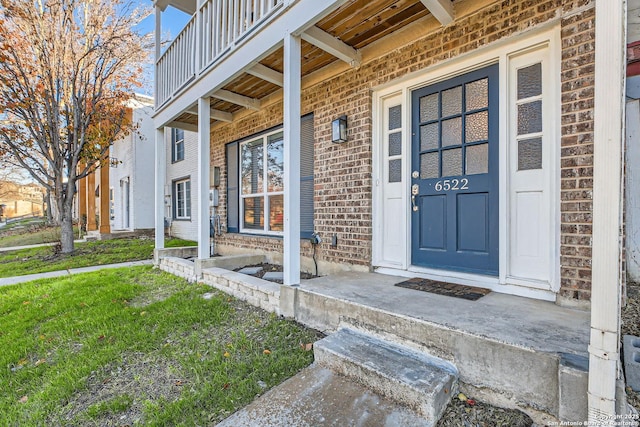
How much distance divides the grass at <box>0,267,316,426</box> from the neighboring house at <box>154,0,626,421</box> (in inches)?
32.5

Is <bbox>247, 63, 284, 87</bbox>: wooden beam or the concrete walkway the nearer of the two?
<bbox>247, 63, 284, 87</bbox>: wooden beam

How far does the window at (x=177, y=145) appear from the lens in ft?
33.5

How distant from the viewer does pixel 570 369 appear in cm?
139

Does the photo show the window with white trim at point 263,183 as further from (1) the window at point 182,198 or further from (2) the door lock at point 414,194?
(1) the window at point 182,198

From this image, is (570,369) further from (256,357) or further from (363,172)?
(363,172)

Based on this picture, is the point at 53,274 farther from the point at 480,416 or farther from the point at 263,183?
the point at 480,416

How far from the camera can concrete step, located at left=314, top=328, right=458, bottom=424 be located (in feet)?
5.21

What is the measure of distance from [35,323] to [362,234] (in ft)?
12.0

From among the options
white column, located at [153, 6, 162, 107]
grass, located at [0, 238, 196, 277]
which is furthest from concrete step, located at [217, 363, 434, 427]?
grass, located at [0, 238, 196, 277]

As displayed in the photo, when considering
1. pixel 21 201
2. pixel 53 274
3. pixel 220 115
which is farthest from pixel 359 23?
pixel 21 201

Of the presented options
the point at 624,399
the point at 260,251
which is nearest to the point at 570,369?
the point at 624,399

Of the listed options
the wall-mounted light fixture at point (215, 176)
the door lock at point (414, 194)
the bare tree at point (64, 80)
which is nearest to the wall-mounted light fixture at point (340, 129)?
the door lock at point (414, 194)

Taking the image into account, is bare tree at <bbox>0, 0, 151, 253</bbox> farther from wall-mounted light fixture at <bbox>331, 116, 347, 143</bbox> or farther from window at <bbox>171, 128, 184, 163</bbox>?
wall-mounted light fixture at <bbox>331, 116, 347, 143</bbox>

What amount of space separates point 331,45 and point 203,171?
2.42 m
